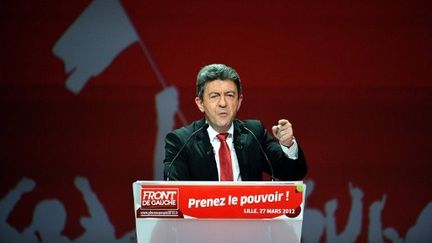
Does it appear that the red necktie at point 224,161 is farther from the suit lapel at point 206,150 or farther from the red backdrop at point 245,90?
the red backdrop at point 245,90

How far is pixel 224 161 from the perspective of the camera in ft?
5.75

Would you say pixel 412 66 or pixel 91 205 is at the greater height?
Answer: pixel 412 66

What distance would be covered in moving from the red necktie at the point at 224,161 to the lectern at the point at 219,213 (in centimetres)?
54

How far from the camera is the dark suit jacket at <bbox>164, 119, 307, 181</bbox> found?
1746 mm

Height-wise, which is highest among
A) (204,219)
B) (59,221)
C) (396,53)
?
(396,53)

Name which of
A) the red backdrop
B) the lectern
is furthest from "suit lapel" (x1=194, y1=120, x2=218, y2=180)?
the red backdrop

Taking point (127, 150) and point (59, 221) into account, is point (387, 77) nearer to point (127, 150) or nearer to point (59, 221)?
point (127, 150)

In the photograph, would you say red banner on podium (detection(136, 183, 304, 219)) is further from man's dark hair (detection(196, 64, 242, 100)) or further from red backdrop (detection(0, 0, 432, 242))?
red backdrop (detection(0, 0, 432, 242))

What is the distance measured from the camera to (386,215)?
125 inches

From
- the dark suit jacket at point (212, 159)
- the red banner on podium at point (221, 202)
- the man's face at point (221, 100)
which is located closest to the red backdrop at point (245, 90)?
the dark suit jacket at point (212, 159)

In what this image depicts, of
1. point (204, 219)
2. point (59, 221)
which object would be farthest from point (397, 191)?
point (204, 219)

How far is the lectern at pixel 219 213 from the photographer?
1.18 meters

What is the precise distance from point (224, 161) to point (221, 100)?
0.20 metres

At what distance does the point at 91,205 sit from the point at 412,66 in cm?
203
